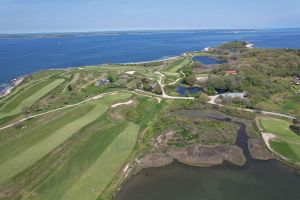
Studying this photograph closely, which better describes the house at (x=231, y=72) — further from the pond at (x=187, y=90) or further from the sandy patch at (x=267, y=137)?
the sandy patch at (x=267, y=137)

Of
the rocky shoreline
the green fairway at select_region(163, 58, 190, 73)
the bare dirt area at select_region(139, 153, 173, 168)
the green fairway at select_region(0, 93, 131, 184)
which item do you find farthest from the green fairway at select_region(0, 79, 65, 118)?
the green fairway at select_region(163, 58, 190, 73)

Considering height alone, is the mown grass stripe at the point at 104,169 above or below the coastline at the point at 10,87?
above

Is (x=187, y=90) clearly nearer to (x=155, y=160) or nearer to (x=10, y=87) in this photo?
(x=155, y=160)

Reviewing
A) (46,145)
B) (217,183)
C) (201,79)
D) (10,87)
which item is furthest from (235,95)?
(10,87)

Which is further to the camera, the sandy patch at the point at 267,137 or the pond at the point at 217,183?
the sandy patch at the point at 267,137

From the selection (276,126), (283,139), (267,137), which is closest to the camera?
(283,139)

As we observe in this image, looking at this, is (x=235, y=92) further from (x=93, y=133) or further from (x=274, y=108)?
(x=93, y=133)

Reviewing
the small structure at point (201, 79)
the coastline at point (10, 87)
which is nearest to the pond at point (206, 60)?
the small structure at point (201, 79)
